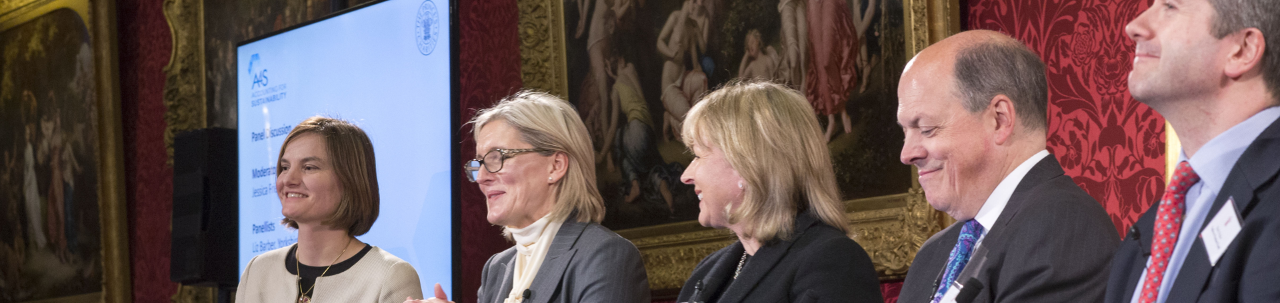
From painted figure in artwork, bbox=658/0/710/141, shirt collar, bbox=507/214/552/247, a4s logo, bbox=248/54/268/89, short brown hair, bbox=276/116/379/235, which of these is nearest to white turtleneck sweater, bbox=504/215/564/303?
shirt collar, bbox=507/214/552/247

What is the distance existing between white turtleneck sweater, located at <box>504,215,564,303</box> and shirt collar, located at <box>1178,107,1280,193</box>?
1977 mm

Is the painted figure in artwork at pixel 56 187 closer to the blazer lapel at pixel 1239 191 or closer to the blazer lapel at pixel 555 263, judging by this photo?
the blazer lapel at pixel 555 263

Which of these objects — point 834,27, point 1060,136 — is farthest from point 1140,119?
point 834,27

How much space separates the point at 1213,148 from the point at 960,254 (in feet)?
2.41

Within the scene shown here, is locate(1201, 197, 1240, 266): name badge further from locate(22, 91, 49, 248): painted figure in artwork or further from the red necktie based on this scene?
locate(22, 91, 49, 248): painted figure in artwork

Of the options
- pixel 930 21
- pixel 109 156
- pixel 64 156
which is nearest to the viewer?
pixel 930 21

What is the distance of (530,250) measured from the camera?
341 centimetres

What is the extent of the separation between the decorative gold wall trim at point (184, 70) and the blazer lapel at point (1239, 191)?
7099 millimetres

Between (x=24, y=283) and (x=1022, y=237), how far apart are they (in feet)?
27.9

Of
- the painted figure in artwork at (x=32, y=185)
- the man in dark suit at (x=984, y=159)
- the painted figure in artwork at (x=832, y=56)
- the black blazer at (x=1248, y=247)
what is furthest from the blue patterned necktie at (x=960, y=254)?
the painted figure in artwork at (x=32, y=185)

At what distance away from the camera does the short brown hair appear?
13.0 feet

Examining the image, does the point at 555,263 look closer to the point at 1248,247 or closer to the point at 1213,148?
the point at 1213,148

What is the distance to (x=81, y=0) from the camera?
26.9 feet

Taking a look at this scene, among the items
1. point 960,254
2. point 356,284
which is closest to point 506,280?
point 356,284
